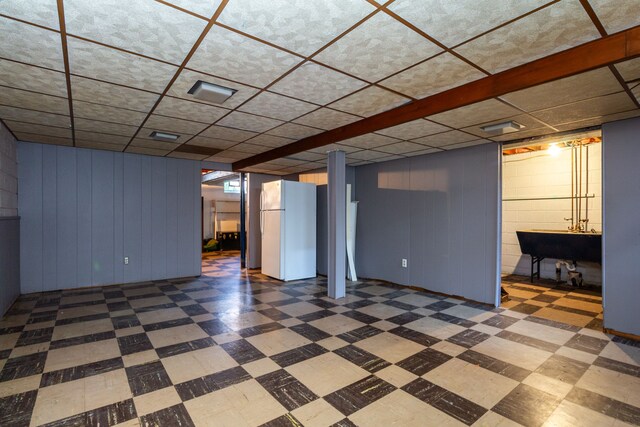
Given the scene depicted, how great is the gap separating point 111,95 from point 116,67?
0.72 metres

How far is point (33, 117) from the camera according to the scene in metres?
3.72

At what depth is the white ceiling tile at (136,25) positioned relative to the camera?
174 centimetres

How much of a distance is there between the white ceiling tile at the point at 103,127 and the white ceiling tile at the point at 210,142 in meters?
0.82

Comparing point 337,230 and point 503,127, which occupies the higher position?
point 503,127

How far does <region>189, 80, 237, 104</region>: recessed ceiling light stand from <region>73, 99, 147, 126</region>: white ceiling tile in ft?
3.59

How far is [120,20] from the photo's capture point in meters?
1.86

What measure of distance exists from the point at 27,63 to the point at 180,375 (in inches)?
105

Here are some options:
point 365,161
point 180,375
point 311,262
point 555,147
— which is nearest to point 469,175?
point 365,161

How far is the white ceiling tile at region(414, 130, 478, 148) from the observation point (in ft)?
13.4

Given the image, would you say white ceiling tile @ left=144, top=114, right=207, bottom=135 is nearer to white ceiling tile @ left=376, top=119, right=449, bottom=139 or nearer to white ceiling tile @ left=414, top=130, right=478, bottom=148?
white ceiling tile @ left=376, top=119, right=449, bottom=139

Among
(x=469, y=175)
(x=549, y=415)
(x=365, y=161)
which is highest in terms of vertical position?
(x=365, y=161)

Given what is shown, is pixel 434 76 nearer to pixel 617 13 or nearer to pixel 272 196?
pixel 617 13

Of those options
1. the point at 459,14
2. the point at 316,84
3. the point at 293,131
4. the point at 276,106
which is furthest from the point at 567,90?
the point at 293,131

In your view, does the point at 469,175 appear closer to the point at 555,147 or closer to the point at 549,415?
the point at 555,147
